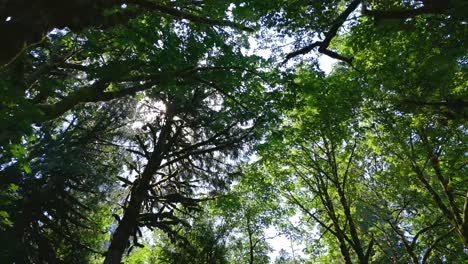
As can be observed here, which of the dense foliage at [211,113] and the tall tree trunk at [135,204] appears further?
the tall tree trunk at [135,204]

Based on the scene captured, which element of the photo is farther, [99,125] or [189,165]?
[189,165]

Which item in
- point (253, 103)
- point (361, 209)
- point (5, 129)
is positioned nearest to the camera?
point (5, 129)

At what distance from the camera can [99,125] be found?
41.0ft

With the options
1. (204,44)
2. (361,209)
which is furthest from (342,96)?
(361,209)

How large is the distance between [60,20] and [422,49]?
6977 millimetres

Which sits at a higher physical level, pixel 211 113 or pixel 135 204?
pixel 211 113

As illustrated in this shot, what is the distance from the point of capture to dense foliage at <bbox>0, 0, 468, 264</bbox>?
190 inches

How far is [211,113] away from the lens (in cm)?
1439

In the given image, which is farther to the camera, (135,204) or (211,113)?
(211,113)

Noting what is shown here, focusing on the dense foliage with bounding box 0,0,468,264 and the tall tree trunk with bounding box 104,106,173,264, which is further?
the tall tree trunk with bounding box 104,106,173,264

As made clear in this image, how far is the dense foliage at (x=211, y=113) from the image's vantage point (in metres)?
4.83

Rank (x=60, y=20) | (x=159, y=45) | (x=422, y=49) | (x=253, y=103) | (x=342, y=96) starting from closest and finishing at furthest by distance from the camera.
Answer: (x=60, y=20), (x=422, y=49), (x=159, y=45), (x=253, y=103), (x=342, y=96)

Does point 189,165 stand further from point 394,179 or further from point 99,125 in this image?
point 394,179

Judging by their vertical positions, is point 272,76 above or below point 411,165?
below
